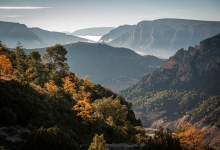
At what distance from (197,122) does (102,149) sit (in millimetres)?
207679

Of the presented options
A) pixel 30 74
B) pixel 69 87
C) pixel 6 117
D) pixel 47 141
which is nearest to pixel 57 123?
pixel 6 117

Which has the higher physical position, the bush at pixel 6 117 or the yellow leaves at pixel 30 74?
the yellow leaves at pixel 30 74

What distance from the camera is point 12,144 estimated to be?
17.9m

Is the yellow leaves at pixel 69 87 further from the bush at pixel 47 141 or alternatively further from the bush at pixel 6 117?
the bush at pixel 47 141

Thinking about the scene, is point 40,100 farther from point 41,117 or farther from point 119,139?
point 119,139

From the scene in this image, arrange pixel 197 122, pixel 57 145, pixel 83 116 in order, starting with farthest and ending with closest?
pixel 197 122 < pixel 83 116 < pixel 57 145

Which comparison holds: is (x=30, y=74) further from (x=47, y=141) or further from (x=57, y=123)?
(x=47, y=141)

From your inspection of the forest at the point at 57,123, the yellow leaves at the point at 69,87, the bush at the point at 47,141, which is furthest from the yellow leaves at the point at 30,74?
the bush at the point at 47,141

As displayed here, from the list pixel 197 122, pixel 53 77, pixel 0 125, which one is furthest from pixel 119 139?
pixel 197 122

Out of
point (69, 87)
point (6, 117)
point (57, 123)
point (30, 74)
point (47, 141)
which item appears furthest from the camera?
point (69, 87)

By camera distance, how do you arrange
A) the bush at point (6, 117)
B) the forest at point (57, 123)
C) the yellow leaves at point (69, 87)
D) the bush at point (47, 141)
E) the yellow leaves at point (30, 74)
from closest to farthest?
the bush at point (47, 141) → the forest at point (57, 123) → the bush at point (6, 117) → the yellow leaves at point (69, 87) → the yellow leaves at point (30, 74)

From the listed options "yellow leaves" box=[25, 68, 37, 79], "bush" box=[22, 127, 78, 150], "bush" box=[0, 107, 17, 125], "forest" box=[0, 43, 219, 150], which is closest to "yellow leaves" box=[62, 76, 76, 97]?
"forest" box=[0, 43, 219, 150]

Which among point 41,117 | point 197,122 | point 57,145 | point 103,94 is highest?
point 57,145

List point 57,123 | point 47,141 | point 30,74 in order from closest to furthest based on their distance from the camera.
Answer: point 47,141 < point 57,123 < point 30,74
